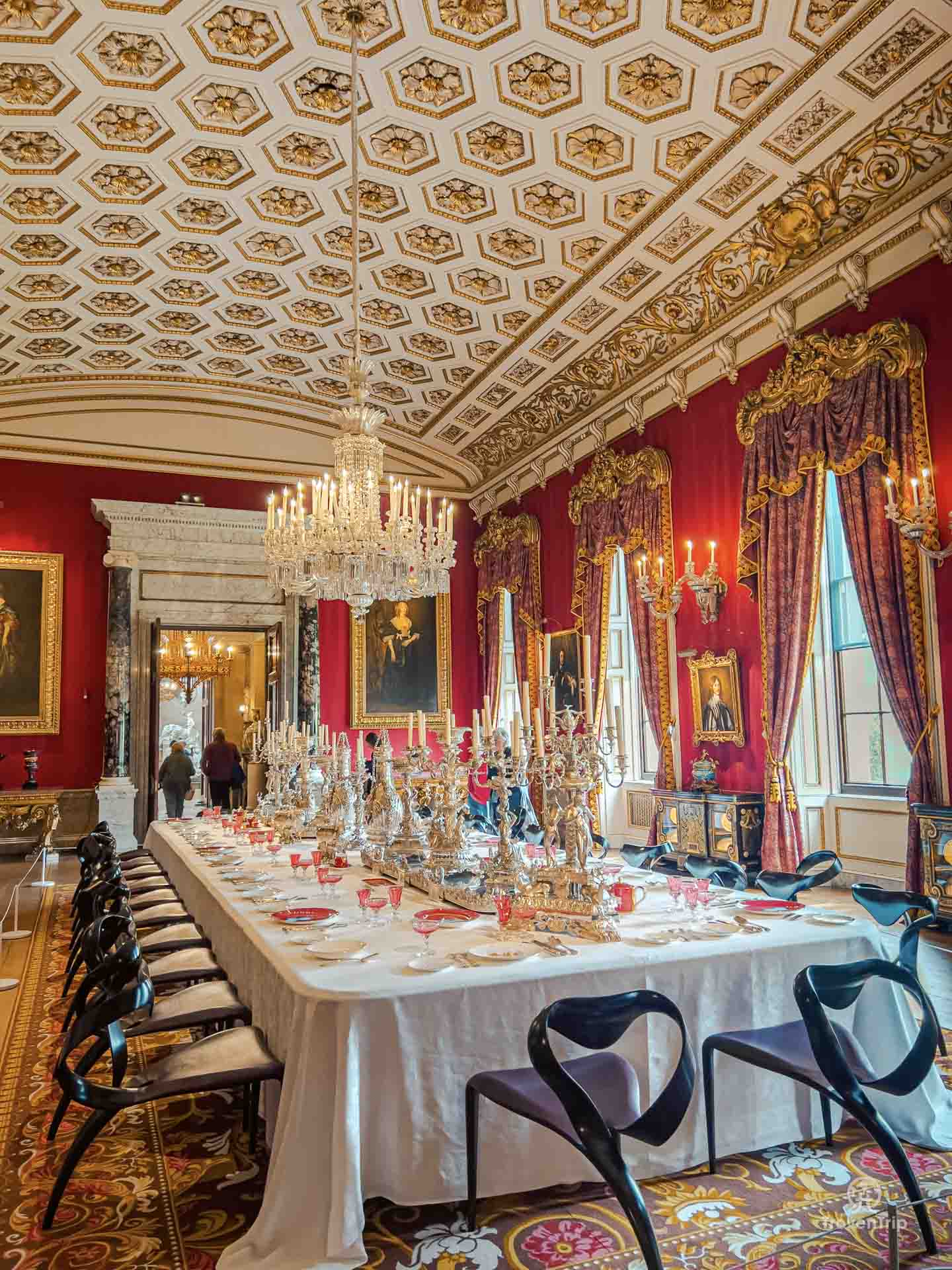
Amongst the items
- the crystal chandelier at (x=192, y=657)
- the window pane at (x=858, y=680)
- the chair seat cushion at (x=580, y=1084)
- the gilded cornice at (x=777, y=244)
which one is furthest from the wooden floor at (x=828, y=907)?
the crystal chandelier at (x=192, y=657)

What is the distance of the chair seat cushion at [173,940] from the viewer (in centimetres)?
441

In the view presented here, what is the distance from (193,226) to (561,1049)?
742 centimetres

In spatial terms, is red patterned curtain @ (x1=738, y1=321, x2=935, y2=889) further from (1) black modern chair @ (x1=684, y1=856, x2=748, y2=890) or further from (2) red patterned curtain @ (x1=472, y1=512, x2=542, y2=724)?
(2) red patterned curtain @ (x1=472, y1=512, x2=542, y2=724)

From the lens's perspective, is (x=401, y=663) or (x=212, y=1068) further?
(x=401, y=663)

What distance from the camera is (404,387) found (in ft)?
36.2

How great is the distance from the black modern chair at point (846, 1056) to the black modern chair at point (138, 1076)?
1473 mm

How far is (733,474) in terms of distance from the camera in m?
8.06

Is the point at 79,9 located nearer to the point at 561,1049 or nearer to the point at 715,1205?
the point at 561,1049

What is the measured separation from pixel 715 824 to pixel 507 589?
5.14 meters

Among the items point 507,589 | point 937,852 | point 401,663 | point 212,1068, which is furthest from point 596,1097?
point 401,663

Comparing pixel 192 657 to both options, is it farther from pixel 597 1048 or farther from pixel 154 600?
pixel 597 1048

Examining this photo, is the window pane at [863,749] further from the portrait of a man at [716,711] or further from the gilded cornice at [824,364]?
the gilded cornice at [824,364]

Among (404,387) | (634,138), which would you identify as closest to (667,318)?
(634,138)

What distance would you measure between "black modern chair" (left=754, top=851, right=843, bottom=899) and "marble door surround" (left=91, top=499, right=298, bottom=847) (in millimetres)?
8136
